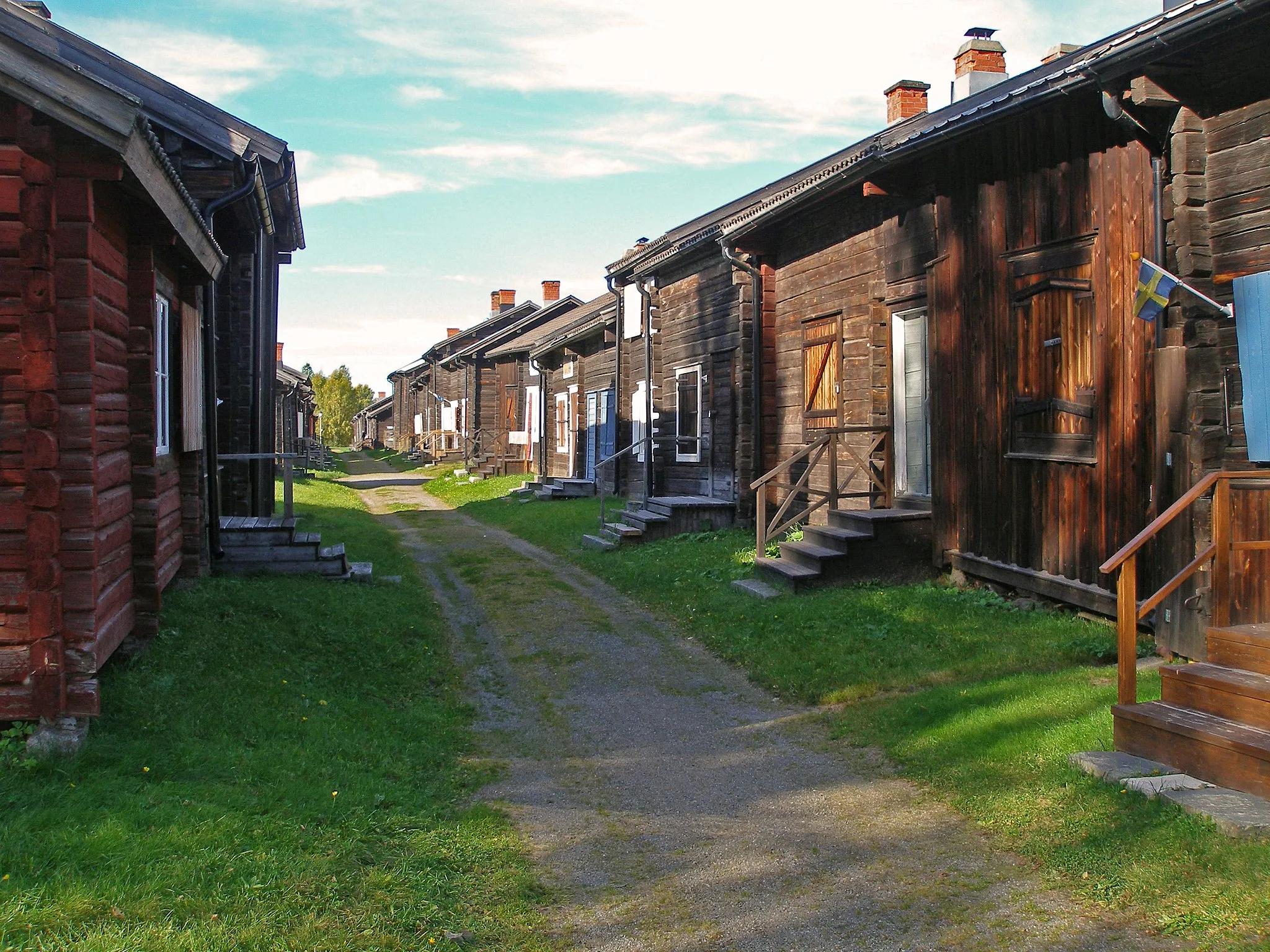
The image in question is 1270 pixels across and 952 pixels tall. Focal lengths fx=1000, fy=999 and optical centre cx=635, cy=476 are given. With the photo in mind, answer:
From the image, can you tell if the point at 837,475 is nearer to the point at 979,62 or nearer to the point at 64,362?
the point at 979,62

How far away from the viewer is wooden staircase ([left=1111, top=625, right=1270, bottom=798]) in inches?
190

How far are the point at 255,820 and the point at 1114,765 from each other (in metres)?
4.31

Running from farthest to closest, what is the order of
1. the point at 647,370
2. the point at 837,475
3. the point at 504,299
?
the point at 504,299, the point at 647,370, the point at 837,475

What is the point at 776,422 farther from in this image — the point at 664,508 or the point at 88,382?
the point at 88,382

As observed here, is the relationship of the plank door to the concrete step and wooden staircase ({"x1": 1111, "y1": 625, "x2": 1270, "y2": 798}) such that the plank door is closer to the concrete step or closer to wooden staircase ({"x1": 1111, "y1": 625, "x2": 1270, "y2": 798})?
the concrete step

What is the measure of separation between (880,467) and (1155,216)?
5.24 m

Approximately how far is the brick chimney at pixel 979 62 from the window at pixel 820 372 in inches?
186

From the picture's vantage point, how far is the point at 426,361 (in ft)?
176

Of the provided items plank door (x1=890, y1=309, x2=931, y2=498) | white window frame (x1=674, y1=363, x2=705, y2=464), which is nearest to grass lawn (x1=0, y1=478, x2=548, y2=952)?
plank door (x1=890, y1=309, x2=931, y2=498)

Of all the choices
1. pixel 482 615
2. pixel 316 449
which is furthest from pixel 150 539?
pixel 316 449

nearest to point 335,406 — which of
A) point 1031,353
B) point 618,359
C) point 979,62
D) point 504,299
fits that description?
point 504,299

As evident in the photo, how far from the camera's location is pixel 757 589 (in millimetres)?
10969

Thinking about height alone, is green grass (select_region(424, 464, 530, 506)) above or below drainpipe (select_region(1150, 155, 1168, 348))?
below

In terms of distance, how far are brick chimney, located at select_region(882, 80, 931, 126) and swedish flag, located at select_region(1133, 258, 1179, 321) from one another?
10.1m
